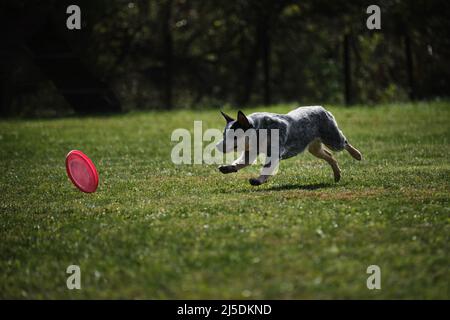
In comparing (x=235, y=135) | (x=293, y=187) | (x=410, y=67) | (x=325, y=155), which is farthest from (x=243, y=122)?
(x=410, y=67)

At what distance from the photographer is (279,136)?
9.17 m

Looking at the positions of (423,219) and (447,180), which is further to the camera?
(447,180)

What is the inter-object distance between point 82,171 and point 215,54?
17905mm

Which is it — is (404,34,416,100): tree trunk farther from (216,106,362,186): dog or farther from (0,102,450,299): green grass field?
(216,106,362,186): dog

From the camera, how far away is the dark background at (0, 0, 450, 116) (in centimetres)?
2283

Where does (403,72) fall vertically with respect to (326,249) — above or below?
above

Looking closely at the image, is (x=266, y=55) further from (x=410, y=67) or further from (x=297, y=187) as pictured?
(x=297, y=187)

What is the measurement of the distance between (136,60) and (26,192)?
1669cm

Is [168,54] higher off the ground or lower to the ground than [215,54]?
lower

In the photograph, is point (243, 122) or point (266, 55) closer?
point (243, 122)

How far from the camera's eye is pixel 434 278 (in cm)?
568

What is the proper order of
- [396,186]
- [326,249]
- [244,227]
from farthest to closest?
[396,186]
[244,227]
[326,249]

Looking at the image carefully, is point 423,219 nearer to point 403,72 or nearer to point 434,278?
point 434,278

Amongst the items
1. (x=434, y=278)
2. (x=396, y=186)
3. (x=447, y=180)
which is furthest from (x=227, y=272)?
(x=447, y=180)
